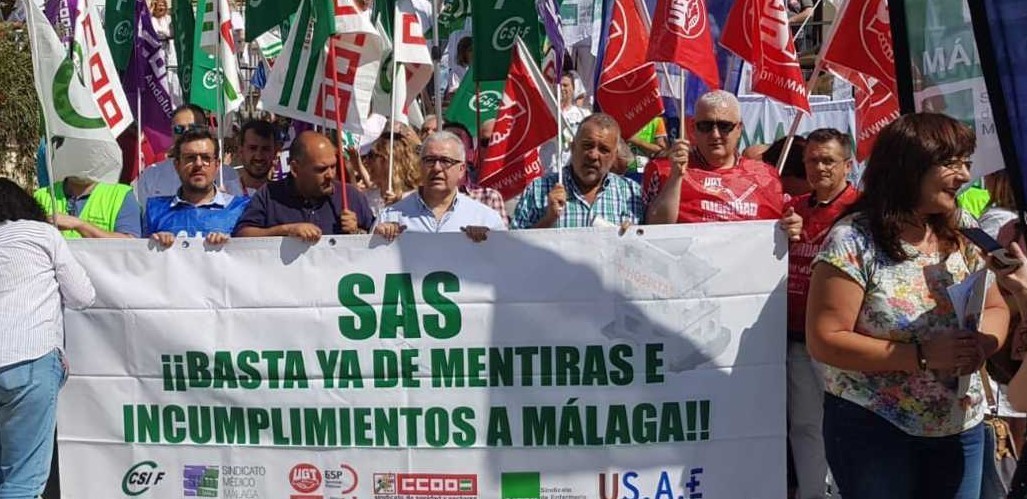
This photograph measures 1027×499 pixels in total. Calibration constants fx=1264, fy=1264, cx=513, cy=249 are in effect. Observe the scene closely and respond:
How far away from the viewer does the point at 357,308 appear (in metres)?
5.36

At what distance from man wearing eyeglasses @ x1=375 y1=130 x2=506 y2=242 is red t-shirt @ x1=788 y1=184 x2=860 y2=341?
134 cm

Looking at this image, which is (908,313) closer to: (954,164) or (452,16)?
(954,164)

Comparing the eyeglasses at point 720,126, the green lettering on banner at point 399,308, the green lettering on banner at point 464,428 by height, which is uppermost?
the eyeglasses at point 720,126

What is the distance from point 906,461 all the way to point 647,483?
62.1 inches

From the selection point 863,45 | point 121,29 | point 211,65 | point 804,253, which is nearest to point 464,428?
point 804,253

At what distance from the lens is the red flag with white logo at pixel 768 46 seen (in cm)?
634

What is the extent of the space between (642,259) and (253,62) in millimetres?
14112

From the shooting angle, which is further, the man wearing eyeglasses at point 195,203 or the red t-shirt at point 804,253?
the man wearing eyeglasses at point 195,203

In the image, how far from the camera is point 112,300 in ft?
18.3

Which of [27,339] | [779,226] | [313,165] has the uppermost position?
[313,165]

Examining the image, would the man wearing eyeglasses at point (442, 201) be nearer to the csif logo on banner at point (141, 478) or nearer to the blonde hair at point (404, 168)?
the blonde hair at point (404, 168)

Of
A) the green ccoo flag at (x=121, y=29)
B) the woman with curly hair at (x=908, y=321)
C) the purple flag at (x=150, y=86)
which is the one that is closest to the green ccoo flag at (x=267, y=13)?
the purple flag at (x=150, y=86)

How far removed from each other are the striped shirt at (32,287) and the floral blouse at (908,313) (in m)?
3.16

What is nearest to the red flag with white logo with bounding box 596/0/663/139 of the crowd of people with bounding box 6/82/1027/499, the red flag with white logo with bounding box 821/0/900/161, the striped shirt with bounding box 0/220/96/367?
the crowd of people with bounding box 6/82/1027/499
